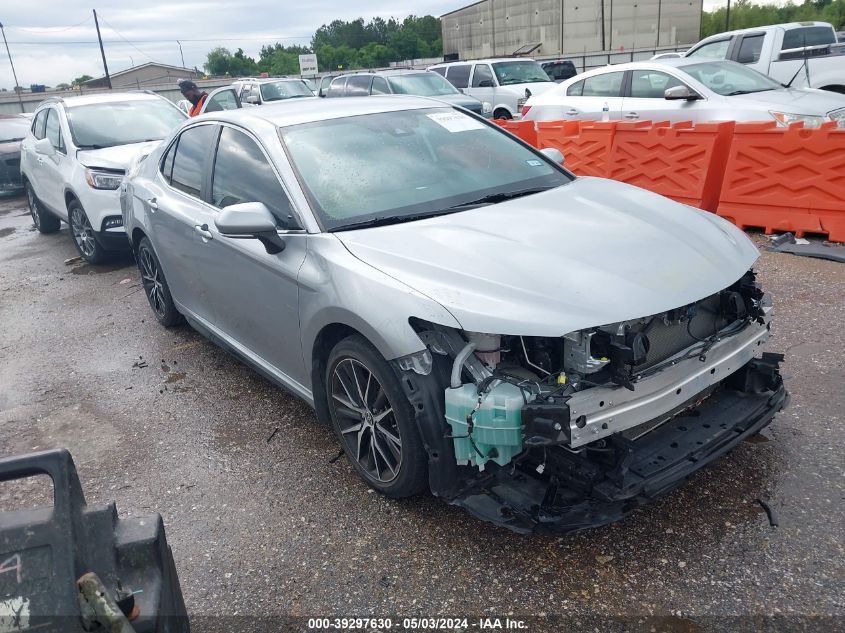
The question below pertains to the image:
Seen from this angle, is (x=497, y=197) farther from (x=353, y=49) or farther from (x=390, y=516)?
(x=353, y=49)

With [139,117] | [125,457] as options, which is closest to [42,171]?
[139,117]

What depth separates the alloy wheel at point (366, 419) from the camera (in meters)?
2.99

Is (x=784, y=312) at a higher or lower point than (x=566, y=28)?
lower

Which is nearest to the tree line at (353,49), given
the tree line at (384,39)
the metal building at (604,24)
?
the tree line at (384,39)

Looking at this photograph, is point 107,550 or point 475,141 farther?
point 475,141

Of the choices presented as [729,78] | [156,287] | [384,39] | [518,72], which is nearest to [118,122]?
[156,287]

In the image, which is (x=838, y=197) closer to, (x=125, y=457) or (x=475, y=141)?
(x=475, y=141)

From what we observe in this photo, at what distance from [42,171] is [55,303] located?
9.88 feet

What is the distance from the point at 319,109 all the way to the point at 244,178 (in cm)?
64

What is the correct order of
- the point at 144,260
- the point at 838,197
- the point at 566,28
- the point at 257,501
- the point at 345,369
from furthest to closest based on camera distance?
the point at 566,28 → the point at 838,197 → the point at 144,260 → the point at 257,501 → the point at 345,369

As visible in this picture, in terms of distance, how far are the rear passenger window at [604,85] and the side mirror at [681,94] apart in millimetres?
1422

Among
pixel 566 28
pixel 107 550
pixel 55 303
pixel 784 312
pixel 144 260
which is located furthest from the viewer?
pixel 566 28

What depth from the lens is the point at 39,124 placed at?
9359 millimetres

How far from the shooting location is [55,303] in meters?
6.94
